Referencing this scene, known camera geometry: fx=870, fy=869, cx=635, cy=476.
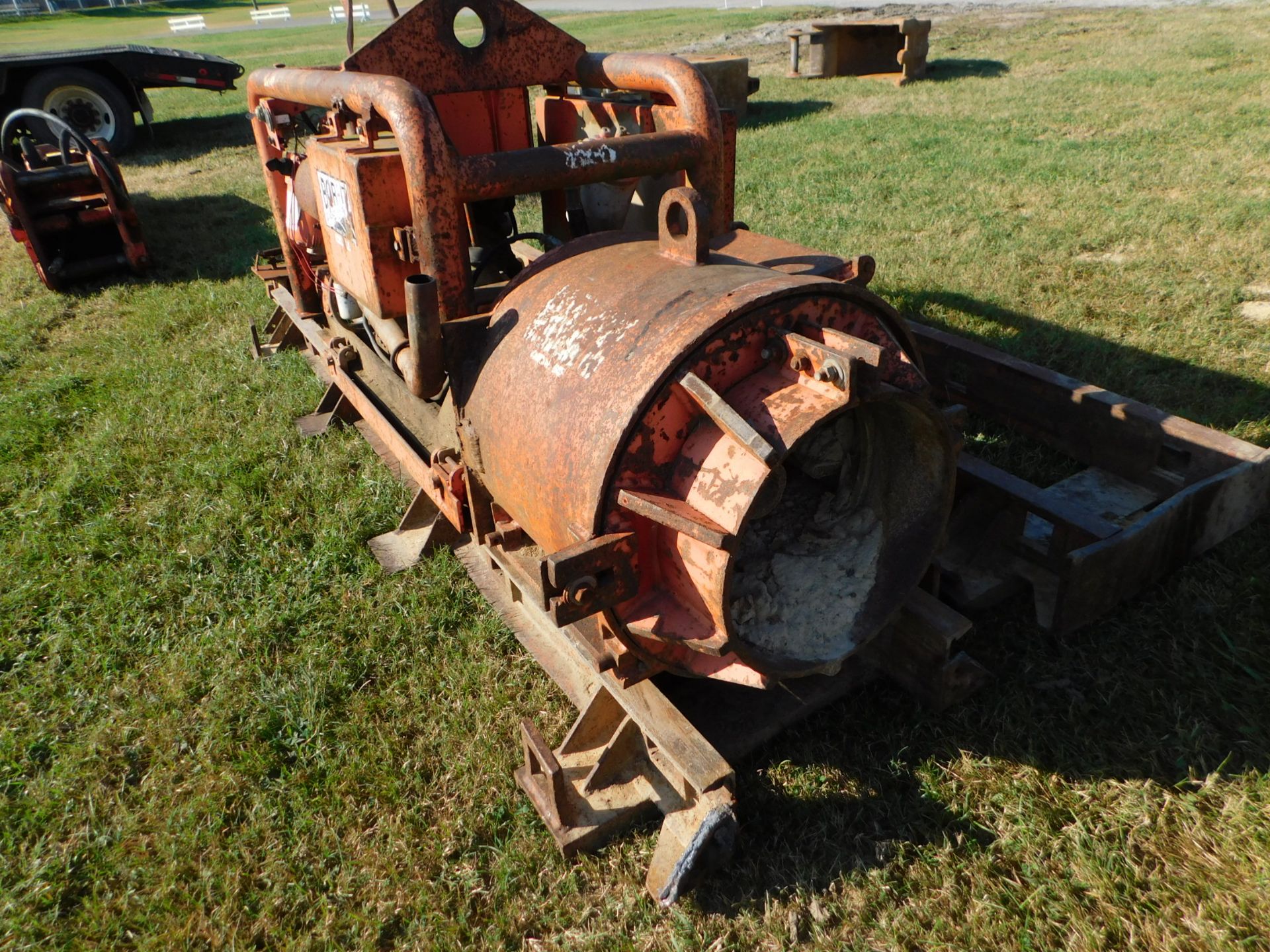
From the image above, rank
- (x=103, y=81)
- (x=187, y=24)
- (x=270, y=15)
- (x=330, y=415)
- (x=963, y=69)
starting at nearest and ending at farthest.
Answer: (x=330, y=415) → (x=103, y=81) → (x=963, y=69) → (x=187, y=24) → (x=270, y=15)

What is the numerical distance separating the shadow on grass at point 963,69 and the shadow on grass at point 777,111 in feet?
6.30

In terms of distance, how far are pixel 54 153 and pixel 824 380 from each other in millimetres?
8060

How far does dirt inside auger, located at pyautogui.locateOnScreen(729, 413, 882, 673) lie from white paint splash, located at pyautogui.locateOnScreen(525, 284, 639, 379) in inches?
21.2

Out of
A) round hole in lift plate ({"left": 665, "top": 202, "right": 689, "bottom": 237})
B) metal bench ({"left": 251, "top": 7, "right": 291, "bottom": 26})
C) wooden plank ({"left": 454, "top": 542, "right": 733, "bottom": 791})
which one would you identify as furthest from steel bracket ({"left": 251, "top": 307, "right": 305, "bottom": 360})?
metal bench ({"left": 251, "top": 7, "right": 291, "bottom": 26})

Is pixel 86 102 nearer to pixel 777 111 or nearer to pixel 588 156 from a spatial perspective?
pixel 777 111

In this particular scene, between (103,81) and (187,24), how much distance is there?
94.6ft

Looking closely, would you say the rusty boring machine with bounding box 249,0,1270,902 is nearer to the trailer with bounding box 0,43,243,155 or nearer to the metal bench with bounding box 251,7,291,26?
the trailer with bounding box 0,43,243,155

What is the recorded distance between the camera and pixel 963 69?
39.4ft

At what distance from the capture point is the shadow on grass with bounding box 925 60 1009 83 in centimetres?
1155

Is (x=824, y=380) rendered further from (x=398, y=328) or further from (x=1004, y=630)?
(x=398, y=328)

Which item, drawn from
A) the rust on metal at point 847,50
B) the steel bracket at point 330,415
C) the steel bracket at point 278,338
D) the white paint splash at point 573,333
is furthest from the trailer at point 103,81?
the white paint splash at point 573,333

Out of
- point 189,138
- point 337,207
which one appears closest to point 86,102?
point 189,138

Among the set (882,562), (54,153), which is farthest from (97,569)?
(54,153)

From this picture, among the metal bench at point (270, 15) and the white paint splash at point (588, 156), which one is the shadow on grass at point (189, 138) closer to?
the white paint splash at point (588, 156)
